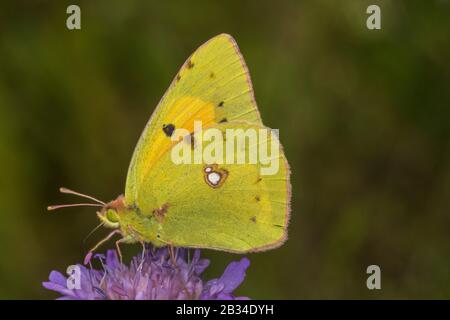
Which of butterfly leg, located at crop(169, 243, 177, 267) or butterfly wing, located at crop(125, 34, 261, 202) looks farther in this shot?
butterfly wing, located at crop(125, 34, 261, 202)

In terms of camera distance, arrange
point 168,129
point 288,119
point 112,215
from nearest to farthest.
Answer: point 112,215
point 168,129
point 288,119

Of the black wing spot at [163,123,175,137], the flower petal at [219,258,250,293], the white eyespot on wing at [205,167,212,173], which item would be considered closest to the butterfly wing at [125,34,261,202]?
the black wing spot at [163,123,175,137]

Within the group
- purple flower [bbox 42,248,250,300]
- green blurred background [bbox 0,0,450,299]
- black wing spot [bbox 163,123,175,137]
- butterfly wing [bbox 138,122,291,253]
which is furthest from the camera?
green blurred background [bbox 0,0,450,299]

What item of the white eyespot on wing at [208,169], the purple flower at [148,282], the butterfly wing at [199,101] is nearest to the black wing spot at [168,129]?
the butterfly wing at [199,101]

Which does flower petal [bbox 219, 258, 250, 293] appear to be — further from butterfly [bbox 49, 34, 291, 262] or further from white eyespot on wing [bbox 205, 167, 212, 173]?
white eyespot on wing [bbox 205, 167, 212, 173]

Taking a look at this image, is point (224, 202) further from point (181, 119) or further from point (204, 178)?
point (181, 119)

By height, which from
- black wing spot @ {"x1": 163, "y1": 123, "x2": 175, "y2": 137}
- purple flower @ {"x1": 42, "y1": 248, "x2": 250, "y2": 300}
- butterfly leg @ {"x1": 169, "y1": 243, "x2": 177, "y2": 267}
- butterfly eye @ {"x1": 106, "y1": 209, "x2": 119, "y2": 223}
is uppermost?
black wing spot @ {"x1": 163, "y1": 123, "x2": 175, "y2": 137}

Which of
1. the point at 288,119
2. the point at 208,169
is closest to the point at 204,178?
the point at 208,169

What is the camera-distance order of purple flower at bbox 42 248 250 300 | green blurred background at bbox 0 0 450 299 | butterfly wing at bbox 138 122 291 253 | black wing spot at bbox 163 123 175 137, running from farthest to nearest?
green blurred background at bbox 0 0 450 299 → black wing spot at bbox 163 123 175 137 → butterfly wing at bbox 138 122 291 253 → purple flower at bbox 42 248 250 300
